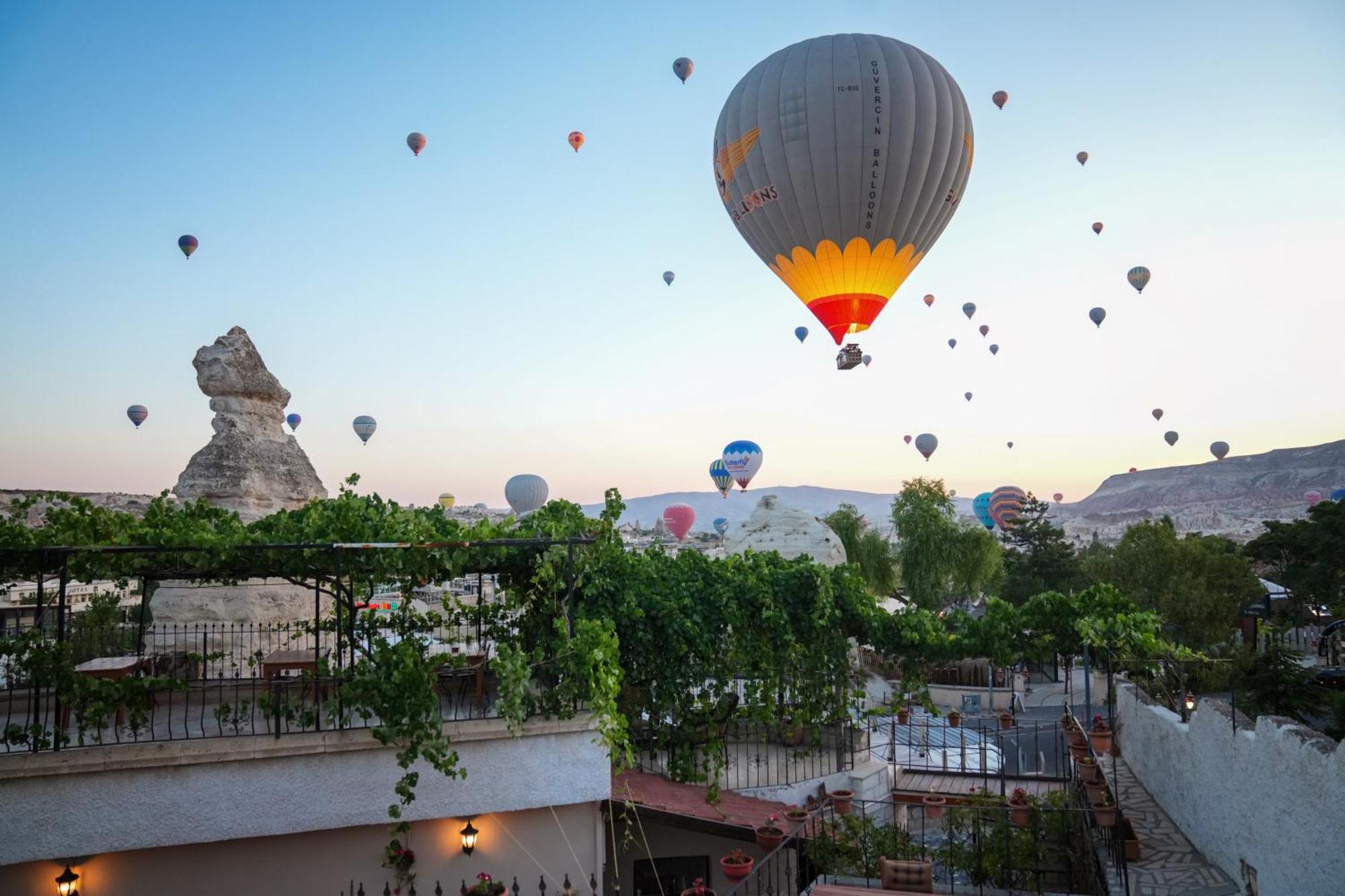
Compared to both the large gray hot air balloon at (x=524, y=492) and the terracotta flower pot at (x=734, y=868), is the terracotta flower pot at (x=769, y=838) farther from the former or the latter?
the large gray hot air balloon at (x=524, y=492)

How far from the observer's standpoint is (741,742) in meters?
13.9

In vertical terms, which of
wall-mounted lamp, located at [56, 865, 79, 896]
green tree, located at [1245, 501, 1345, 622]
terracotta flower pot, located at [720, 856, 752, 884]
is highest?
green tree, located at [1245, 501, 1345, 622]

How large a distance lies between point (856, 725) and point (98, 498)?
2371 cm

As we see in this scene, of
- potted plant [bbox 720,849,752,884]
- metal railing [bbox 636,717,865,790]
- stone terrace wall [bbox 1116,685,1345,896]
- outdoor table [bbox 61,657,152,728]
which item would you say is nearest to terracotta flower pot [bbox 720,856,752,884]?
potted plant [bbox 720,849,752,884]

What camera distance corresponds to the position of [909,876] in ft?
28.2

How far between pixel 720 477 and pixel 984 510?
20700 millimetres

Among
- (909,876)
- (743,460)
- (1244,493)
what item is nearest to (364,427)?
(743,460)

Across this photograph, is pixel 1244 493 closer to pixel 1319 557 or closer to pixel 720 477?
pixel 720 477

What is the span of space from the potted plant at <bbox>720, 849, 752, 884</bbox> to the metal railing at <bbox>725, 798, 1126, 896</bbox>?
0.14 m

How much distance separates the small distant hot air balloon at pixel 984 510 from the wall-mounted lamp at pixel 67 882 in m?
58.9

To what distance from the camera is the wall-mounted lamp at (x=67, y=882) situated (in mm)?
7766

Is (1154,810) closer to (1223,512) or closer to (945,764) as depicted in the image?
(945,764)

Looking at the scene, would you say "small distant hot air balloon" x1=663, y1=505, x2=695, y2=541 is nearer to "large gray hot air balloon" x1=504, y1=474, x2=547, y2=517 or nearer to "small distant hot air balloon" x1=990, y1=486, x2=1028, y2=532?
"large gray hot air balloon" x1=504, y1=474, x2=547, y2=517

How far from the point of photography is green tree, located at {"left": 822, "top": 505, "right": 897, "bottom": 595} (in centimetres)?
4175
